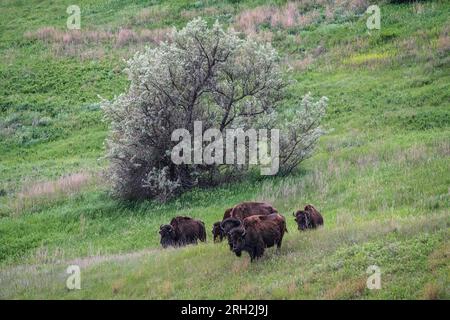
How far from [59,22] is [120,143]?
30.9 meters

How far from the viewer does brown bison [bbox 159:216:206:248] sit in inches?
804

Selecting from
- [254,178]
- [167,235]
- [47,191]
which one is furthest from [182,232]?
[47,191]

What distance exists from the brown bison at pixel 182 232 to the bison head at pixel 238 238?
13.0ft

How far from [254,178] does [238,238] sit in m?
9.96

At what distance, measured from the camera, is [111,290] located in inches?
642

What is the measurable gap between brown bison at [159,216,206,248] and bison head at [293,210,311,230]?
3034 millimetres

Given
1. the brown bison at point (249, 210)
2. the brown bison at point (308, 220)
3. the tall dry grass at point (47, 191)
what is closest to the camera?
the brown bison at point (308, 220)

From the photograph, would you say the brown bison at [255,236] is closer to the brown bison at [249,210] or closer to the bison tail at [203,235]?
the brown bison at [249,210]

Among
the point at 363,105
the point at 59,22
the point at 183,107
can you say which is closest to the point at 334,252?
the point at 183,107

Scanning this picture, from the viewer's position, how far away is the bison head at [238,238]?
16484mm

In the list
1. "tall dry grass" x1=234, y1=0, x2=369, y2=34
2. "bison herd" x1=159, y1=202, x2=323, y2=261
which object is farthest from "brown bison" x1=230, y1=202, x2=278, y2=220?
"tall dry grass" x1=234, y1=0, x2=369, y2=34

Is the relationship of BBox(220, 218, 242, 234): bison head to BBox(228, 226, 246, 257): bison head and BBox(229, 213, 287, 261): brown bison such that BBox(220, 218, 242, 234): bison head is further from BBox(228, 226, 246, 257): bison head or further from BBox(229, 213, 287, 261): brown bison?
BBox(228, 226, 246, 257): bison head

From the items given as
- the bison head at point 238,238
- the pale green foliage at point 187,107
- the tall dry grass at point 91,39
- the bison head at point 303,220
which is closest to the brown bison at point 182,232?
the bison head at point 303,220

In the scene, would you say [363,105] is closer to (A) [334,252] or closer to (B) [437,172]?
(B) [437,172]
